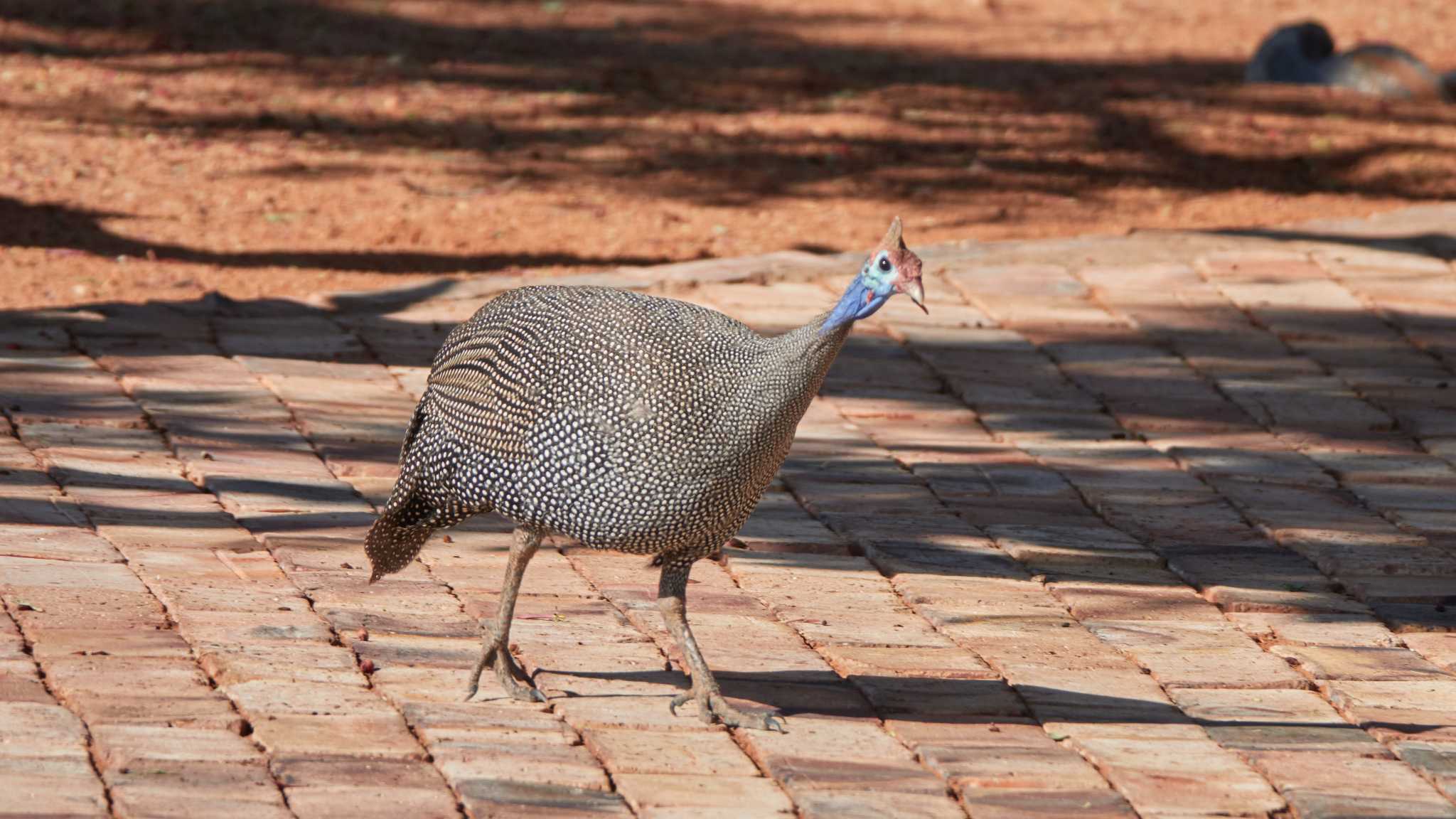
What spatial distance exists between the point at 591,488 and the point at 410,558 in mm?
868

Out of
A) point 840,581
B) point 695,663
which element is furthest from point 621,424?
point 840,581

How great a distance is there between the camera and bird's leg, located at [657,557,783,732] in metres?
4.88

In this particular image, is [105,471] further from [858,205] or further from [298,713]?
[858,205]

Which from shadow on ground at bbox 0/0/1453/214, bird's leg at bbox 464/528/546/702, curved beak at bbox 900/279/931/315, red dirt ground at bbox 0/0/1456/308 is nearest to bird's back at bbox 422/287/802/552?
bird's leg at bbox 464/528/546/702

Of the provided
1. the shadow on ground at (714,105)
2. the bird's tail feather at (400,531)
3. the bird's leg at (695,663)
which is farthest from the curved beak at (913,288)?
the shadow on ground at (714,105)

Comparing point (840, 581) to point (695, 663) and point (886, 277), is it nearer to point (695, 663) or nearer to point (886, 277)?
point (695, 663)

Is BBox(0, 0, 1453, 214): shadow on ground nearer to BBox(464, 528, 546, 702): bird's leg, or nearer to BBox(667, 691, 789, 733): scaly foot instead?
BBox(464, 528, 546, 702): bird's leg

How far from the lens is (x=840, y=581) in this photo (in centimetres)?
609

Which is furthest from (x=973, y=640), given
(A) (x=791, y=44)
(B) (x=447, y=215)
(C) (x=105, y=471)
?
(A) (x=791, y=44)

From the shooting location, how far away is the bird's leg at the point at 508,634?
493cm

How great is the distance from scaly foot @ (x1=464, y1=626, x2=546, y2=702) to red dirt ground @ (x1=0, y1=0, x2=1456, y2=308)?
487 centimetres

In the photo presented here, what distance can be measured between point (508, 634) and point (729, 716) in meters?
0.62

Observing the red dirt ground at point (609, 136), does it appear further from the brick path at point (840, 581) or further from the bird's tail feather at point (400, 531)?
the bird's tail feather at point (400, 531)

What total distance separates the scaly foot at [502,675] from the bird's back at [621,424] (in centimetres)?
42
